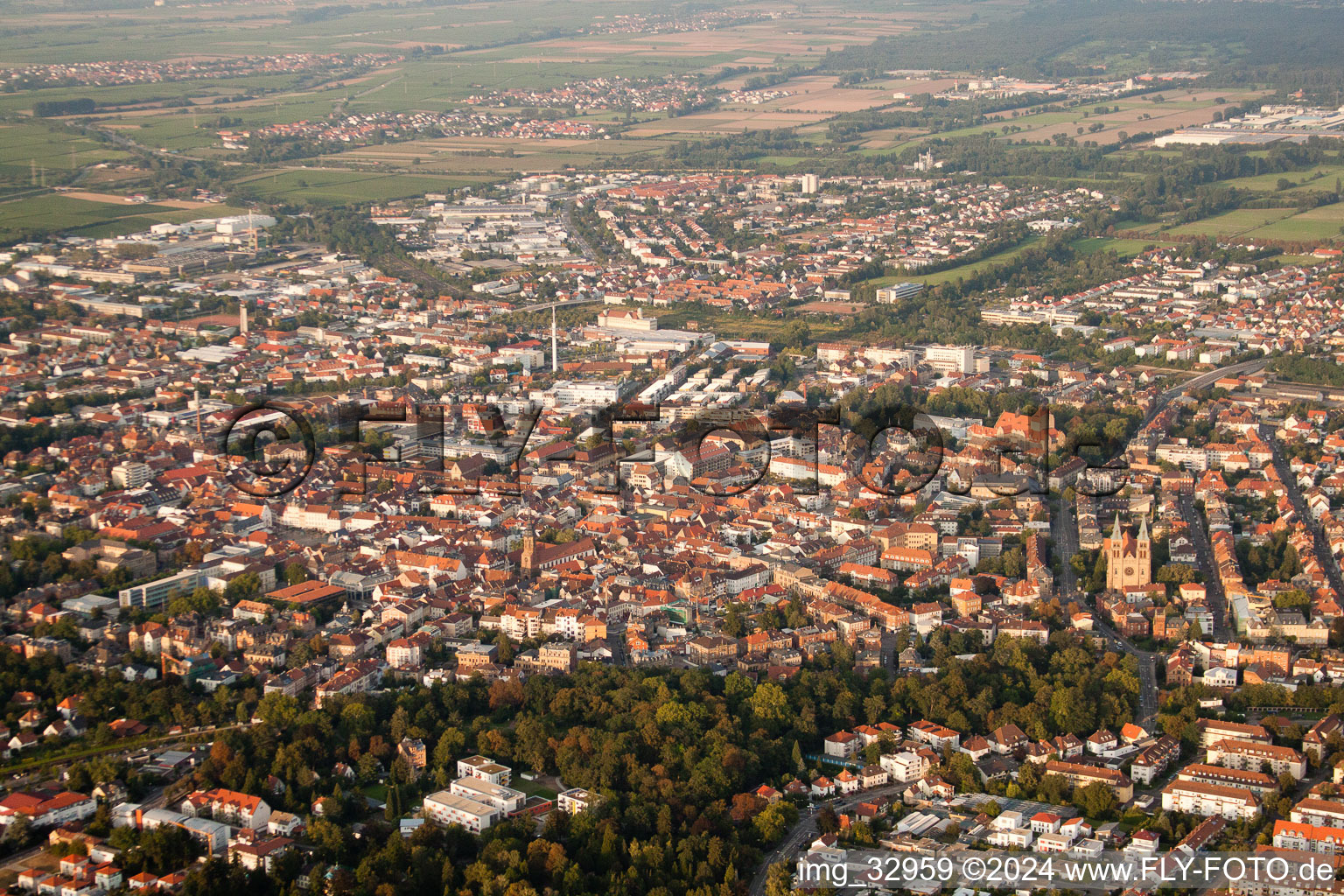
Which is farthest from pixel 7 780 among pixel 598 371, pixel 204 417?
pixel 598 371

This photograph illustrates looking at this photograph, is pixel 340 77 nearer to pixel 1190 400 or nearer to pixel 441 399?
pixel 441 399

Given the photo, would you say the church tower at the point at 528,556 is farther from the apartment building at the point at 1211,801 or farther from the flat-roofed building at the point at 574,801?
the apartment building at the point at 1211,801

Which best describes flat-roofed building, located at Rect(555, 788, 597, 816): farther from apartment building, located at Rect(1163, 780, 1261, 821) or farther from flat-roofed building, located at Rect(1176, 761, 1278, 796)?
flat-roofed building, located at Rect(1176, 761, 1278, 796)

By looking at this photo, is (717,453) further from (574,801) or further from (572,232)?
(572,232)

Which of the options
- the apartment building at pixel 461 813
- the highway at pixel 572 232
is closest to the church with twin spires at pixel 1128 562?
the apartment building at pixel 461 813

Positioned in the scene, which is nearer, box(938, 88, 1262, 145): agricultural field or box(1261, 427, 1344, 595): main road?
box(1261, 427, 1344, 595): main road

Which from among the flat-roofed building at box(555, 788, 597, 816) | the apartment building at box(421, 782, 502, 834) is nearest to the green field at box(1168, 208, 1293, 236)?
the flat-roofed building at box(555, 788, 597, 816)
